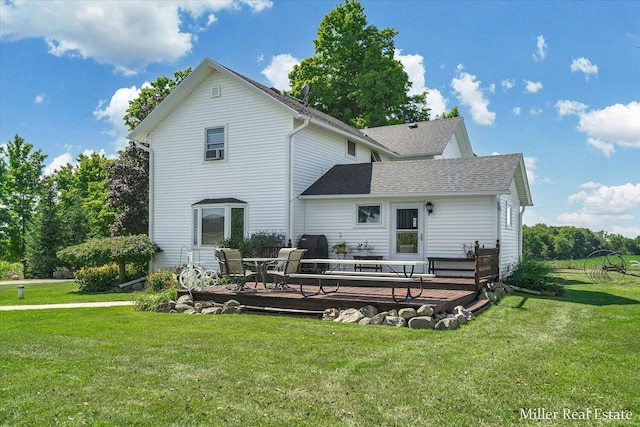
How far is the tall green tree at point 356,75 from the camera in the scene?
33.3 m

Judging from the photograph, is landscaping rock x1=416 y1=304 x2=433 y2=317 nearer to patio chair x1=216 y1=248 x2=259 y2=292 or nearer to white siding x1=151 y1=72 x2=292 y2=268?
patio chair x1=216 y1=248 x2=259 y2=292

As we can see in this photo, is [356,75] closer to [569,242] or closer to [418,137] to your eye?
[418,137]

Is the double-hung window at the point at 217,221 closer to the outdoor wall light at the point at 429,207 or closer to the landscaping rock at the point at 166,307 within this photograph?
the landscaping rock at the point at 166,307

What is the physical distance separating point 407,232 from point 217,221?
630 cm

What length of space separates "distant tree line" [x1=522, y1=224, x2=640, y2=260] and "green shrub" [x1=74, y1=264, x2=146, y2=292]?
1072 inches

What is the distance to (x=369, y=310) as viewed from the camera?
9430 mm

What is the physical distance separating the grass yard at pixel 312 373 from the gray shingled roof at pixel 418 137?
14.3 meters

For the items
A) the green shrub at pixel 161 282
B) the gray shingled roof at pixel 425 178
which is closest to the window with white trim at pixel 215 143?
the gray shingled roof at pixel 425 178

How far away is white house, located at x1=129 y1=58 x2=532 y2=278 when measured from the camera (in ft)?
48.5

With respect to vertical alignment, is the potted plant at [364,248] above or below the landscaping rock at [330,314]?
above

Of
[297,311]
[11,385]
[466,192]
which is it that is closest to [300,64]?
[466,192]

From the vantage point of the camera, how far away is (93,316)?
403 inches

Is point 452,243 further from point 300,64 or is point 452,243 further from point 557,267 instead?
point 300,64

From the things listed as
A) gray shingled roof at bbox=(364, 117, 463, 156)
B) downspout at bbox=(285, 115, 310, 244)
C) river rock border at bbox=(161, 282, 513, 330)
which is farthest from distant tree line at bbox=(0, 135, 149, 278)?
river rock border at bbox=(161, 282, 513, 330)
